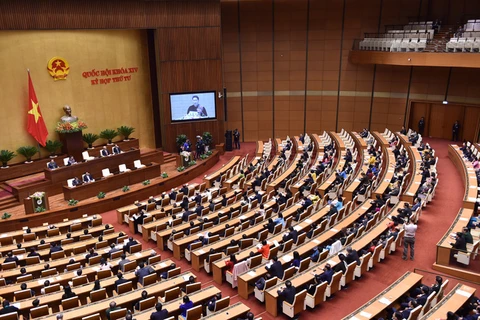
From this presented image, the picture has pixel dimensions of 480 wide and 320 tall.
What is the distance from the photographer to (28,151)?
19000 mm

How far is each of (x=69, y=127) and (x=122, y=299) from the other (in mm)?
12319

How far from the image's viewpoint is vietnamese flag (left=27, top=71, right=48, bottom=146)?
1882cm

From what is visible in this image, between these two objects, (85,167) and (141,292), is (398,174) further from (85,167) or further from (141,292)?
(85,167)

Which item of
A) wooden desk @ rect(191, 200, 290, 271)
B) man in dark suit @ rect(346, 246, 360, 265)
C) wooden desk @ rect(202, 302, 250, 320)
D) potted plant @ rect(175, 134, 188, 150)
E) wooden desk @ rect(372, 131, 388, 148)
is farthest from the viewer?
potted plant @ rect(175, 134, 188, 150)

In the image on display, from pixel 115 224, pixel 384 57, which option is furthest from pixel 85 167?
pixel 384 57

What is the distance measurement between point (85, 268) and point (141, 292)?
7.40 ft

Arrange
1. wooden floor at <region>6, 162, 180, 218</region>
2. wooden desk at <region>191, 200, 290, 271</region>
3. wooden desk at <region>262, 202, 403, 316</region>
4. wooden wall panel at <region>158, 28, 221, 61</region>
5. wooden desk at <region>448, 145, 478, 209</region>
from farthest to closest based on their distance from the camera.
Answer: wooden wall panel at <region>158, 28, 221, 61</region>, wooden floor at <region>6, 162, 180, 218</region>, wooden desk at <region>448, 145, 478, 209</region>, wooden desk at <region>191, 200, 290, 271</region>, wooden desk at <region>262, 202, 403, 316</region>

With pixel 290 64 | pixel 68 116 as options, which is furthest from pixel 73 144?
pixel 290 64

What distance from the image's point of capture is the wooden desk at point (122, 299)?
8.92 metres

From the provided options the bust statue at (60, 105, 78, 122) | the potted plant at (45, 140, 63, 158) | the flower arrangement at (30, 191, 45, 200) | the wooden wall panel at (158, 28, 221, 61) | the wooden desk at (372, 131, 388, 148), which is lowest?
the flower arrangement at (30, 191, 45, 200)

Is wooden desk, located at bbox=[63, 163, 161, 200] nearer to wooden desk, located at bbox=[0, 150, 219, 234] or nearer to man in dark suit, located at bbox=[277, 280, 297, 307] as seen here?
wooden desk, located at bbox=[0, 150, 219, 234]

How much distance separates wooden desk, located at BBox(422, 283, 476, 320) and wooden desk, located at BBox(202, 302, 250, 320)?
343 centimetres

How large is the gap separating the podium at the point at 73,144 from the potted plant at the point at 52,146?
291 millimetres

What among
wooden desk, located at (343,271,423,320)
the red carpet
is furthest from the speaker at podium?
wooden desk, located at (343,271,423,320)
